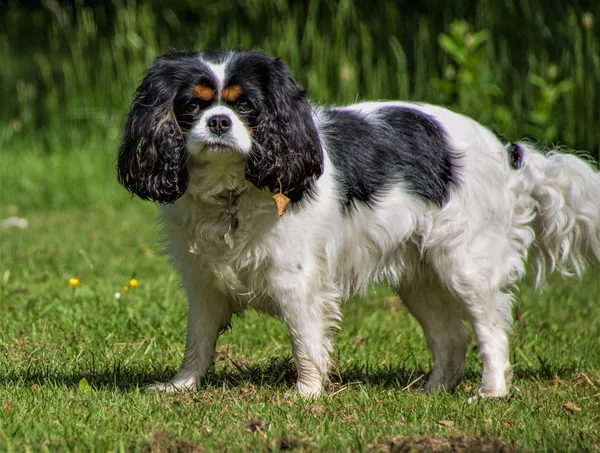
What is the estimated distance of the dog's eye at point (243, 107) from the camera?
148 inches

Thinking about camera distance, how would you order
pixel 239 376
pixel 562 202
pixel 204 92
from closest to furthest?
1. pixel 204 92
2. pixel 239 376
3. pixel 562 202

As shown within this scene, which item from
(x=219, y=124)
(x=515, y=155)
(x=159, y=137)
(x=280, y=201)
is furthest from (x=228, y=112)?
(x=515, y=155)

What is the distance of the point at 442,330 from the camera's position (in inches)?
180

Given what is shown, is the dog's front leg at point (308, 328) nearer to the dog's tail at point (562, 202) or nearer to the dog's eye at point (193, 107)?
the dog's eye at point (193, 107)

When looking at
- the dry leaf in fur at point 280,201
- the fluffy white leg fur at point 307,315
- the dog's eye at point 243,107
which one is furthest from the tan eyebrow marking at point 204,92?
the fluffy white leg fur at point 307,315

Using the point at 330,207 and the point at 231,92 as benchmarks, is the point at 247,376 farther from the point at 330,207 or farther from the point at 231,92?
the point at 231,92

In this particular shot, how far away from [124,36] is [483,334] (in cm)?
708

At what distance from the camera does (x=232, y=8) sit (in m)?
10.3

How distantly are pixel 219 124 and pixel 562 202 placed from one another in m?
1.76

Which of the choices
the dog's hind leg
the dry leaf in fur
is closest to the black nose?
the dry leaf in fur

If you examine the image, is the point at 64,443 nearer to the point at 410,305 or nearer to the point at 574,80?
the point at 410,305

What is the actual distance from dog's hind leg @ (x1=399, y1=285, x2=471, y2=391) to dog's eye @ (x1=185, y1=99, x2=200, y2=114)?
1437 millimetres

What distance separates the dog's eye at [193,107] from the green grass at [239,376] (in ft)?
3.63

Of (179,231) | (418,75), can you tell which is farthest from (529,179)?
(418,75)
